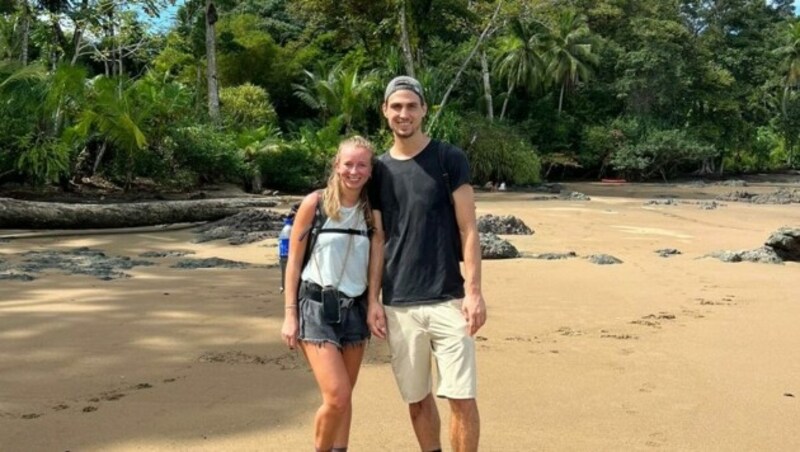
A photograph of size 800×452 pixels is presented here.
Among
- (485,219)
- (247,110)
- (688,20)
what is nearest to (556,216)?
(485,219)

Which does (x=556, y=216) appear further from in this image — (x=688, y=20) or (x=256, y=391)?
(x=688, y=20)

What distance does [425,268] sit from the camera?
9.78 feet

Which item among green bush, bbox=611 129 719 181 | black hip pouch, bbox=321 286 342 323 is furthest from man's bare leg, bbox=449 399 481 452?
green bush, bbox=611 129 719 181

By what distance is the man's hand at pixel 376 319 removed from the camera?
9.87 ft

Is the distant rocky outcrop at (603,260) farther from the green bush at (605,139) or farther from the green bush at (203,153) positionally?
the green bush at (605,139)

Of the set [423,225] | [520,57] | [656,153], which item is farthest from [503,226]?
[656,153]

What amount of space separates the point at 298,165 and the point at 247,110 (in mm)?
6921

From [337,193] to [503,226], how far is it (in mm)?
10546

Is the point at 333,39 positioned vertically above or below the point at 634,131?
above

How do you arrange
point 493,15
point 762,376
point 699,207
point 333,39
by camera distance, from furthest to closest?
1. point 333,39
2. point 493,15
3. point 699,207
4. point 762,376

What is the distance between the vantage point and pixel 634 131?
40250 millimetres

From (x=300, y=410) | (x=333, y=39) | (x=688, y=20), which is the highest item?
(x=688, y=20)

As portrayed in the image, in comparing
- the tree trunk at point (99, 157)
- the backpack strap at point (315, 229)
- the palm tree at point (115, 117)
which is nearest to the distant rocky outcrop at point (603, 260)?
the backpack strap at point (315, 229)

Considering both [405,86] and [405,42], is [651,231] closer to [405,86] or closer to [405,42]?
[405,86]
